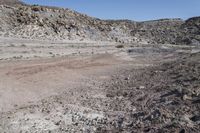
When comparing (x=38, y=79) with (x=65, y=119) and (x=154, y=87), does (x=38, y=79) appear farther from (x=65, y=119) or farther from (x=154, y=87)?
(x=65, y=119)

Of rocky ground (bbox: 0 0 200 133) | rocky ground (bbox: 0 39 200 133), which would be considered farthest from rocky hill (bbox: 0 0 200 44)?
rocky ground (bbox: 0 39 200 133)

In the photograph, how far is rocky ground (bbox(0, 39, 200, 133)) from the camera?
12.9 m

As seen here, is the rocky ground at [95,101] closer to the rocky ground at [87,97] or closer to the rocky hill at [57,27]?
the rocky ground at [87,97]

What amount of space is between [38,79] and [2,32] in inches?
1109

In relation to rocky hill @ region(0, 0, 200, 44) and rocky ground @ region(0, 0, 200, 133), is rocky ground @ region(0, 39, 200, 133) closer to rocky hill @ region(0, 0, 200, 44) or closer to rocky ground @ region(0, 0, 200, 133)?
rocky ground @ region(0, 0, 200, 133)

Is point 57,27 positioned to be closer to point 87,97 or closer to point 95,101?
point 87,97

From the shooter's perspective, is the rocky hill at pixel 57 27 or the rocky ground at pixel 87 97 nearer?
the rocky ground at pixel 87 97

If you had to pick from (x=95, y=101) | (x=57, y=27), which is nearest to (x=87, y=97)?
(x=95, y=101)

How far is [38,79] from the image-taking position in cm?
2191

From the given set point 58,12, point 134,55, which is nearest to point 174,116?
point 134,55

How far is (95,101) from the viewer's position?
54.6 feet

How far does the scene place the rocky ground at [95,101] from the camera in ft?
42.2

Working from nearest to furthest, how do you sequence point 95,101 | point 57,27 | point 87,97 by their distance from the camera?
point 95,101 < point 87,97 < point 57,27

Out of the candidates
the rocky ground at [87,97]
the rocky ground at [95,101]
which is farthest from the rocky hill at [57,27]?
the rocky ground at [95,101]
